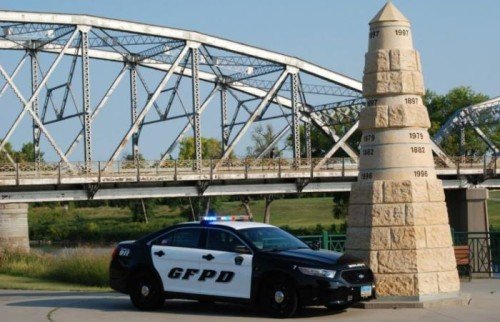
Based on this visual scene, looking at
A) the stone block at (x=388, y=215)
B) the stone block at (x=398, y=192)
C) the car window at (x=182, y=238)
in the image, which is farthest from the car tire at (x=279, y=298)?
the stone block at (x=398, y=192)

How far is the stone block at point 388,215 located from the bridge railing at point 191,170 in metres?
31.2

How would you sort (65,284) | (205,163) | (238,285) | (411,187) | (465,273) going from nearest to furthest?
(238,285) < (411,187) < (465,273) < (65,284) < (205,163)

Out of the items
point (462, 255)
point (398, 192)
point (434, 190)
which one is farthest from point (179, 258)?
point (462, 255)

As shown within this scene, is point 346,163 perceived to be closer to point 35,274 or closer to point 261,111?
point 261,111

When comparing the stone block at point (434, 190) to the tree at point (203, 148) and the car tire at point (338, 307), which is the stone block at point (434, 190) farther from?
the tree at point (203, 148)

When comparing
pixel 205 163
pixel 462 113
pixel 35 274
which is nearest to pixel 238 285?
pixel 35 274

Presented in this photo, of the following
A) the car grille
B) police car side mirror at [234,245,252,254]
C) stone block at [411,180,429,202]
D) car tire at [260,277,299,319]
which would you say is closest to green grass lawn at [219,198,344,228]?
stone block at [411,180,429,202]

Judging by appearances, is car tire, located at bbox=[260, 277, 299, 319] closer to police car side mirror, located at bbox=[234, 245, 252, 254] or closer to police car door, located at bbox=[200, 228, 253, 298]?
police car door, located at bbox=[200, 228, 253, 298]

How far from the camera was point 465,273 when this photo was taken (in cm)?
2502

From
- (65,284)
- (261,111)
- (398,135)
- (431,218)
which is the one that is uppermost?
(261,111)

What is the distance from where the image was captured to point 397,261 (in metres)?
18.1

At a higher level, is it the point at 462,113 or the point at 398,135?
the point at 462,113

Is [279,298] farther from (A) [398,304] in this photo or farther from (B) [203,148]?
(B) [203,148]

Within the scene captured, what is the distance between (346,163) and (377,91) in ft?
147
